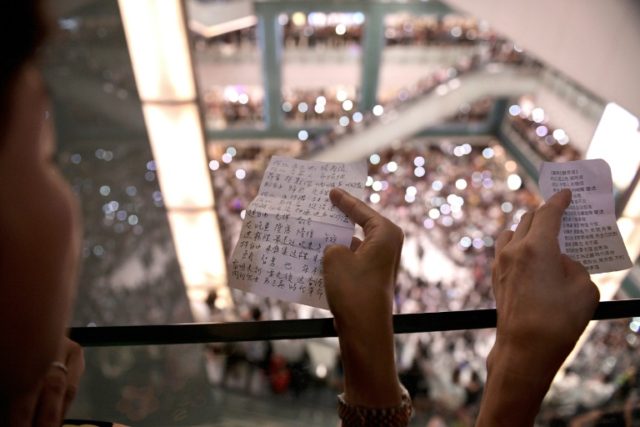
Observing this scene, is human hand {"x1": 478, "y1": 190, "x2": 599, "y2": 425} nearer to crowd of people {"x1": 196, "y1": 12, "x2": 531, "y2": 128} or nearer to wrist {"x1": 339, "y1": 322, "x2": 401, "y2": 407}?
wrist {"x1": 339, "y1": 322, "x2": 401, "y2": 407}

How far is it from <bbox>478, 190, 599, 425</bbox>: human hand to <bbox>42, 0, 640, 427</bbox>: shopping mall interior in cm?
18

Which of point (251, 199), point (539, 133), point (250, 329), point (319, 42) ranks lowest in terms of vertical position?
point (539, 133)

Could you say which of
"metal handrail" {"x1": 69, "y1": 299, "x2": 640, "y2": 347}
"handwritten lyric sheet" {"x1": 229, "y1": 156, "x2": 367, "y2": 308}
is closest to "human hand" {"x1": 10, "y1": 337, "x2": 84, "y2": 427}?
"metal handrail" {"x1": 69, "y1": 299, "x2": 640, "y2": 347}

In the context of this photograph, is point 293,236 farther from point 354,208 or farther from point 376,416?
point 376,416

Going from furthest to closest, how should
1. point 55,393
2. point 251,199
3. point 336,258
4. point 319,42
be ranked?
point 319,42
point 251,199
point 336,258
point 55,393

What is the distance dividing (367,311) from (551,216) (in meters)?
0.36

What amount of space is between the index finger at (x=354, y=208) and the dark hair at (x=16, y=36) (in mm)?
516

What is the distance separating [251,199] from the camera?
2.17 meters

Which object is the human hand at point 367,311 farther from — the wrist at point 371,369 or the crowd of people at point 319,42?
the crowd of people at point 319,42

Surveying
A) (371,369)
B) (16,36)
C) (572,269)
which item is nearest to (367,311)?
(371,369)

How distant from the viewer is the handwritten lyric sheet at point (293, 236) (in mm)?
765

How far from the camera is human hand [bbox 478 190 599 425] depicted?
0.60m

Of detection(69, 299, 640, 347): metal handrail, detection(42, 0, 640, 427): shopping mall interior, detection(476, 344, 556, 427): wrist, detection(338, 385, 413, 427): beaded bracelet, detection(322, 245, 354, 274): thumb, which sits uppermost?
detection(322, 245, 354, 274): thumb

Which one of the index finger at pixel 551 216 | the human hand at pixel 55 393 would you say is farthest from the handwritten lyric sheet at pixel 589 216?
the human hand at pixel 55 393
